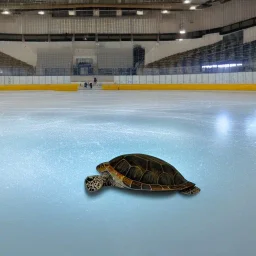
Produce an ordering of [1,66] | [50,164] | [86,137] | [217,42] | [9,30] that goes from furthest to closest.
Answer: [9,30] → [217,42] → [1,66] → [86,137] → [50,164]

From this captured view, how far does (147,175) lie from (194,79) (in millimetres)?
22751

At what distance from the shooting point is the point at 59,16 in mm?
31312

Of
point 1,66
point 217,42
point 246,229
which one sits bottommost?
point 246,229

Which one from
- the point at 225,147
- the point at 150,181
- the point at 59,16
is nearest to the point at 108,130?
the point at 225,147

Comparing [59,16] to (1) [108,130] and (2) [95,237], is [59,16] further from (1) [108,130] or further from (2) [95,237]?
(2) [95,237]

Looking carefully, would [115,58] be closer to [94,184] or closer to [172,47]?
[172,47]

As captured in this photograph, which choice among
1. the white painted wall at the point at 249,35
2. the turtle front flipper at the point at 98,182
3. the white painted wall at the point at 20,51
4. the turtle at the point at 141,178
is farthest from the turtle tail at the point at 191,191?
the white painted wall at the point at 20,51

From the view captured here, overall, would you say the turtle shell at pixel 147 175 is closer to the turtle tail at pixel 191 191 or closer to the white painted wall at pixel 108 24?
the turtle tail at pixel 191 191

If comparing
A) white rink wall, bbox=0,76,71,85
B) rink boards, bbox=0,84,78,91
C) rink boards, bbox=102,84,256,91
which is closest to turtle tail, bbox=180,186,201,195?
rink boards, bbox=102,84,256,91

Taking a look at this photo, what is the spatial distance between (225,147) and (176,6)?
28424 millimetres

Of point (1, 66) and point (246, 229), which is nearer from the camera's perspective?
point (246, 229)

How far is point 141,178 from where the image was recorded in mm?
2037

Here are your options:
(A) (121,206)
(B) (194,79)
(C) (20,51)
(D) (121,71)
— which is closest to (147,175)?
(A) (121,206)

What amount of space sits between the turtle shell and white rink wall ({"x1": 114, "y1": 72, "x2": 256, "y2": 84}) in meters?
18.9
